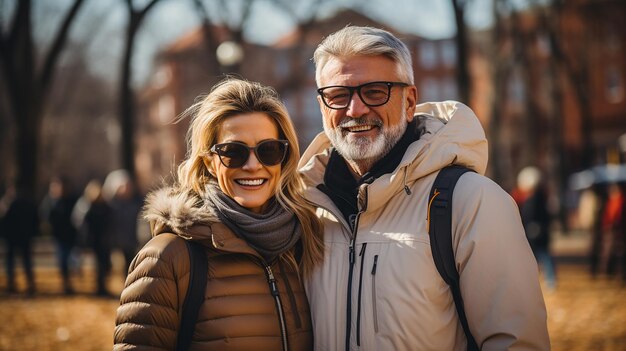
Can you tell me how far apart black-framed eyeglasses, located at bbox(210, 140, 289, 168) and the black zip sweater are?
0.35 metres

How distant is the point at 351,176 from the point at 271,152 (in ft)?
1.62

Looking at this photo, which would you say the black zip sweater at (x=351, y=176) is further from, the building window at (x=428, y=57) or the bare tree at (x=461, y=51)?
the building window at (x=428, y=57)

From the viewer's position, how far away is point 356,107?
319 cm

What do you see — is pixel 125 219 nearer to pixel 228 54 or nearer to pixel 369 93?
pixel 228 54

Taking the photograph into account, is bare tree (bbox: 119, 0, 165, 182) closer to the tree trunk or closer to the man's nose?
the tree trunk

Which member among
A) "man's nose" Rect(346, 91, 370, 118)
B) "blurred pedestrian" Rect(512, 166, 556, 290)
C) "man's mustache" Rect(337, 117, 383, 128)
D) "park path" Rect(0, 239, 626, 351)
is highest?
"man's nose" Rect(346, 91, 370, 118)

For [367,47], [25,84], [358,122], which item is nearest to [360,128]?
[358,122]

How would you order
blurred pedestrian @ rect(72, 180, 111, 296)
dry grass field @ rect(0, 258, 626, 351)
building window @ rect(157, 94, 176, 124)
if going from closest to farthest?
dry grass field @ rect(0, 258, 626, 351) < blurred pedestrian @ rect(72, 180, 111, 296) < building window @ rect(157, 94, 176, 124)

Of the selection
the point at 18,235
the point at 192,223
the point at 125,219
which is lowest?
the point at 18,235

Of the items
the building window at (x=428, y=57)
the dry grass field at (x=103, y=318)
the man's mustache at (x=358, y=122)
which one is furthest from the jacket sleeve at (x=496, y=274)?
the building window at (x=428, y=57)

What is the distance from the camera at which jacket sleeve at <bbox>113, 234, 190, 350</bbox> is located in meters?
2.64

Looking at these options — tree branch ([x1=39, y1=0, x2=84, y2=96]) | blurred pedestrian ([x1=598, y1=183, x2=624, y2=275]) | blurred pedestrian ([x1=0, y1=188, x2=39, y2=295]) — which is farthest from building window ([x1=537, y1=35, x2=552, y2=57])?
blurred pedestrian ([x1=0, y1=188, x2=39, y2=295])

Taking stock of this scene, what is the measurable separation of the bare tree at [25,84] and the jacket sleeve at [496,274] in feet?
41.4

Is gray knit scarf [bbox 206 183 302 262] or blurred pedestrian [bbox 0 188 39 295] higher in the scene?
gray knit scarf [bbox 206 183 302 262]
